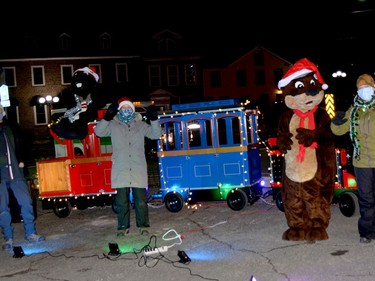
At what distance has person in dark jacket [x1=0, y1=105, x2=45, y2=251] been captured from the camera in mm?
7324

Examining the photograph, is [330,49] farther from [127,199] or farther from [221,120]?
[127,199]

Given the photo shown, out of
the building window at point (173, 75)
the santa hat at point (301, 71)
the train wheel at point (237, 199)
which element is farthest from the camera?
the building window at point (173, 75)

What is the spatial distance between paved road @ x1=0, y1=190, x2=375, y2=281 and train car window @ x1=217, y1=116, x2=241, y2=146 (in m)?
1.34

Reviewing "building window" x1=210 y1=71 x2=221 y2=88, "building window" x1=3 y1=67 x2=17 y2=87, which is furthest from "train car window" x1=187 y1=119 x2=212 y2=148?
"building window" x1=210 y1=71 x2=221 y2=88

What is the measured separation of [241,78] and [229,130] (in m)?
36.0

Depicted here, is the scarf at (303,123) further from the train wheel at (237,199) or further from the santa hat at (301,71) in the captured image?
the train wheel at (237,199)

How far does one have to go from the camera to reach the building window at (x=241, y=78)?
4456 centimetres

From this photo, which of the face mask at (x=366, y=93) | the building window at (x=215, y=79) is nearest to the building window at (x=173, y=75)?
the building window at (x=215, y=79)

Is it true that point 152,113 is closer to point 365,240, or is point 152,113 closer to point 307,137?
point 307,137

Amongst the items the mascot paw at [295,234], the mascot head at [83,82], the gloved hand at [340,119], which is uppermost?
the mascot head at [83,82]

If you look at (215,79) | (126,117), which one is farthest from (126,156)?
(215,79)

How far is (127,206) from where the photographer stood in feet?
25.1

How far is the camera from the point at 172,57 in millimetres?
40562

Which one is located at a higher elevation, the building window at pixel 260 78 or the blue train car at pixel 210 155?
the building window at pixel 260 78
